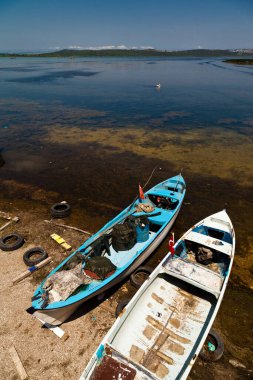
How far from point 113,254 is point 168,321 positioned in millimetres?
4302

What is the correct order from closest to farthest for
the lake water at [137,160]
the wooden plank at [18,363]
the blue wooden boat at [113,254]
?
the wooden plank at [18,363] → the blue wooden boat at [113,254] → the lake water at [137,160]

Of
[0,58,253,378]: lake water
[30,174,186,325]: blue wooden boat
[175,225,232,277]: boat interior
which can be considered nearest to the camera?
[30,174,186,325]: blue wooden boat

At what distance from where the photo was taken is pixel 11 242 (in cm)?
1495

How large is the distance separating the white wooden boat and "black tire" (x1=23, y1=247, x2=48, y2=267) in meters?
5.98

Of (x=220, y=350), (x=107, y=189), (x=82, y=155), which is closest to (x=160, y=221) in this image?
(x=220, y=350)

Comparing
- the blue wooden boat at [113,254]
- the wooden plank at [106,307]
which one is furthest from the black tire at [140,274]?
the wooden plank at [106,307]

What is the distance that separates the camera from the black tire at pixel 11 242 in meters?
14.1

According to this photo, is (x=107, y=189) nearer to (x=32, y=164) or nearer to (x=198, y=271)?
(x=32, y=164)

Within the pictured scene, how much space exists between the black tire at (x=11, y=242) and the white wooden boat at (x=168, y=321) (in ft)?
26.4

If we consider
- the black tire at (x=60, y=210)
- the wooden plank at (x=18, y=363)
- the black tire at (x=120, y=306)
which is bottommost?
the wooden plank at (x=18, y=363)

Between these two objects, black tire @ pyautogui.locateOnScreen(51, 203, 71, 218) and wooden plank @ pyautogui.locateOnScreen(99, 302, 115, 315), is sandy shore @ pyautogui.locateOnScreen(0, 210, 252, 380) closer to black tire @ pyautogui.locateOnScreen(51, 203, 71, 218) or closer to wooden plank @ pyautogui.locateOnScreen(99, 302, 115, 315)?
wooden plank @ pyautogui.locateOnScreen(99, 302, 115, 315)

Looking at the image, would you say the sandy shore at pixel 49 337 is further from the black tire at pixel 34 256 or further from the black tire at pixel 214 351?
the black tire at pixel 34 256

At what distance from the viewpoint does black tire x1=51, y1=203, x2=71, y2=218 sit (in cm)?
1724

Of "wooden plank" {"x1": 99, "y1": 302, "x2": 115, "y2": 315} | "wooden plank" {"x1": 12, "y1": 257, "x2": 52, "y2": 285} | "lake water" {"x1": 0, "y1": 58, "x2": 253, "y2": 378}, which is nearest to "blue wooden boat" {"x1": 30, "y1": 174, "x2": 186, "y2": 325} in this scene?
"wooden plank" {"x1": 99, "y1": 302, "x2": 115, "y2": 315}
